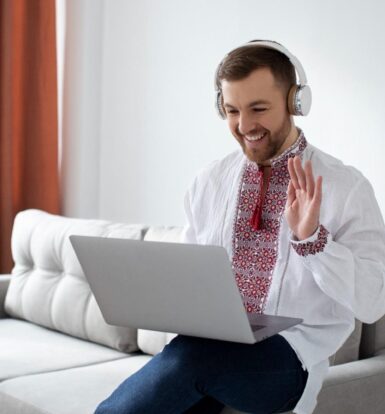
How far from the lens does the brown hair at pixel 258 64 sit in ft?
5.86

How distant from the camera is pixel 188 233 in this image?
6.55ft

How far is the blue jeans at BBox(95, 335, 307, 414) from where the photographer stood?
5.26 ft

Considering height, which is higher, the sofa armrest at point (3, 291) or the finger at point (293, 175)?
the finger at point (293, 175)

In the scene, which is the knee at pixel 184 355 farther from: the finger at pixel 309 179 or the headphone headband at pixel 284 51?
the headphone headband at pixel 284 51

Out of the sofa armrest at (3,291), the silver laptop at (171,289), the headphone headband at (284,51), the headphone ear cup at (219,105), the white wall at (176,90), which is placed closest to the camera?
the silver laptop at (171,289)

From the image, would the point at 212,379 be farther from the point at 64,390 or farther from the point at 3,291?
the point at 3,291

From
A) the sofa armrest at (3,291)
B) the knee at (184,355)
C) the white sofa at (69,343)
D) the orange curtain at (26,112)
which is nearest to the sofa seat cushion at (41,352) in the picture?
the white sofa at (69,343)

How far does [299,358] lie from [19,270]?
5.44 ft

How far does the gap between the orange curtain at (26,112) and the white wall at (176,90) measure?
4.3 inches

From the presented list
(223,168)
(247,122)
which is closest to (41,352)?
(223,168)

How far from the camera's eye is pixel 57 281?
9.53ft

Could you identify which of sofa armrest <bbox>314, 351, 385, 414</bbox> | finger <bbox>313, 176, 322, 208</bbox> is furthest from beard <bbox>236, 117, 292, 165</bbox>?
sofa armrest <bbox>314, 351, 385, 414</bbox>

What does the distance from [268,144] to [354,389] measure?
2.01ft

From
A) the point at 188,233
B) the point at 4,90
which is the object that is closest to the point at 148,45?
the point at 4,90
